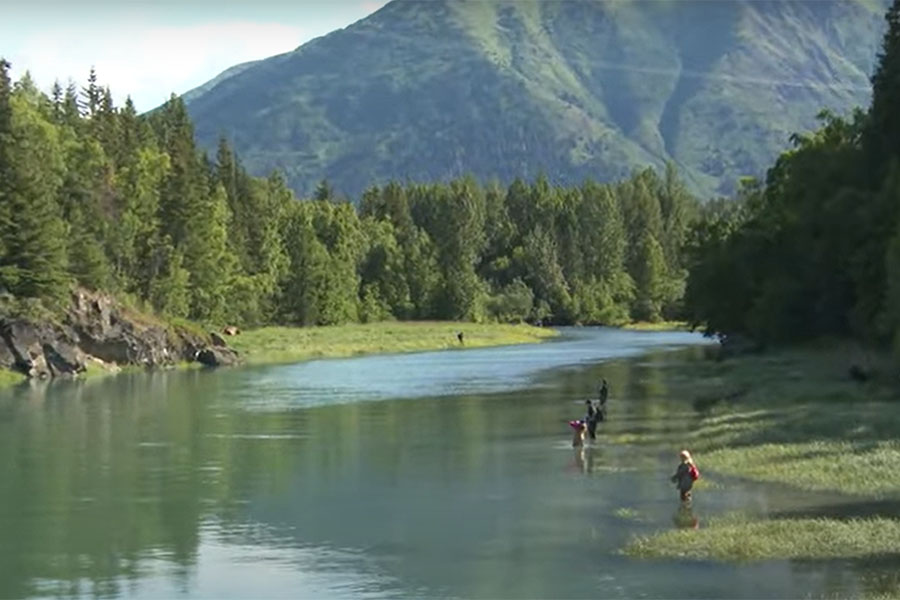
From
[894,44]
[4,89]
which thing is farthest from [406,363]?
[894,44]

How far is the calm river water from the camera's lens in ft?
113

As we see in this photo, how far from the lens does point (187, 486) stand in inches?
2029

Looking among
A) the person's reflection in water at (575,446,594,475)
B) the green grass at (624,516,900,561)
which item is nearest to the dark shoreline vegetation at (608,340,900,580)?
the green grass at (624,516,900,561)

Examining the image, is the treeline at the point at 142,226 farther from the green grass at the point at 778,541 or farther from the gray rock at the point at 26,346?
the green grass at the point at 778,541

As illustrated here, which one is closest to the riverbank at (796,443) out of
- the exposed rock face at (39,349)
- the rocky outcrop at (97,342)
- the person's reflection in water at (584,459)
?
Result: the person's reflection in water at (584,459)

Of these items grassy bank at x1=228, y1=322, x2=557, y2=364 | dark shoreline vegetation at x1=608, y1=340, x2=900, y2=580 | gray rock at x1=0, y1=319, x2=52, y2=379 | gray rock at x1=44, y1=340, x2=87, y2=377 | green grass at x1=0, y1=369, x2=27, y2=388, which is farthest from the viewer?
grassy bank at x1=228, y1=322, x2=557, y2=364

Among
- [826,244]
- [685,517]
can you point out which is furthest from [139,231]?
[685,517]

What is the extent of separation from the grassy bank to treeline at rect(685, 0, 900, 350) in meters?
44.6

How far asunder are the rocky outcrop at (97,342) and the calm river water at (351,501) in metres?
19.9

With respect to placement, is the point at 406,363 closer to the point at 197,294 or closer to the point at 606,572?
the point at 197,294

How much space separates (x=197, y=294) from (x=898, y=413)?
104 meters

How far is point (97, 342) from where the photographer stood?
122 meters

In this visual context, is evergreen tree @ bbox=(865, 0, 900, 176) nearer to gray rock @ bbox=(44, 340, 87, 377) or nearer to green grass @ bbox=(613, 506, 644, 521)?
green grass @ bbox=(613, 506, 644, 521)

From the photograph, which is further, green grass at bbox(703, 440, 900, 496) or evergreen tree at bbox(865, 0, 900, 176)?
evergreen tree at bbox(865, 0, 900, 176)
